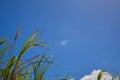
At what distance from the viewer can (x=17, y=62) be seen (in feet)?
5.29

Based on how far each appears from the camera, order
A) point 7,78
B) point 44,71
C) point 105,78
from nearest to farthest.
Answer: point 7,78, point 44,71, point 105,78

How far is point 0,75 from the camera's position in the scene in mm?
1646

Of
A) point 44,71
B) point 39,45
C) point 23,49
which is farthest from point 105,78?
point 23,49

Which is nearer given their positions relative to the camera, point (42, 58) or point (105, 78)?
point (42, 58)

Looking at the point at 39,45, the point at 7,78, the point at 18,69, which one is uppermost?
the point at 39,45

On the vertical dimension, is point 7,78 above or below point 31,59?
below

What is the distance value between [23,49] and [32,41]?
0.52ft

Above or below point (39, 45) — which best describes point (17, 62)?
below

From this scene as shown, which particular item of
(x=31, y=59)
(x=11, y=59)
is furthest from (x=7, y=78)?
(x=31, y=59)

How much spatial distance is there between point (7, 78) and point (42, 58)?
38cm

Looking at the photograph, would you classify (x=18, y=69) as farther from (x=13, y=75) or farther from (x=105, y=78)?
(x=105, y=78)

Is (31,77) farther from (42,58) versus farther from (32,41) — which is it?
(32,41)

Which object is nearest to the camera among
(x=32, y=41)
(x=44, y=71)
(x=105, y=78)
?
(x=32, y=41)

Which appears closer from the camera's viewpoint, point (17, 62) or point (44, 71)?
point (17, 62)
